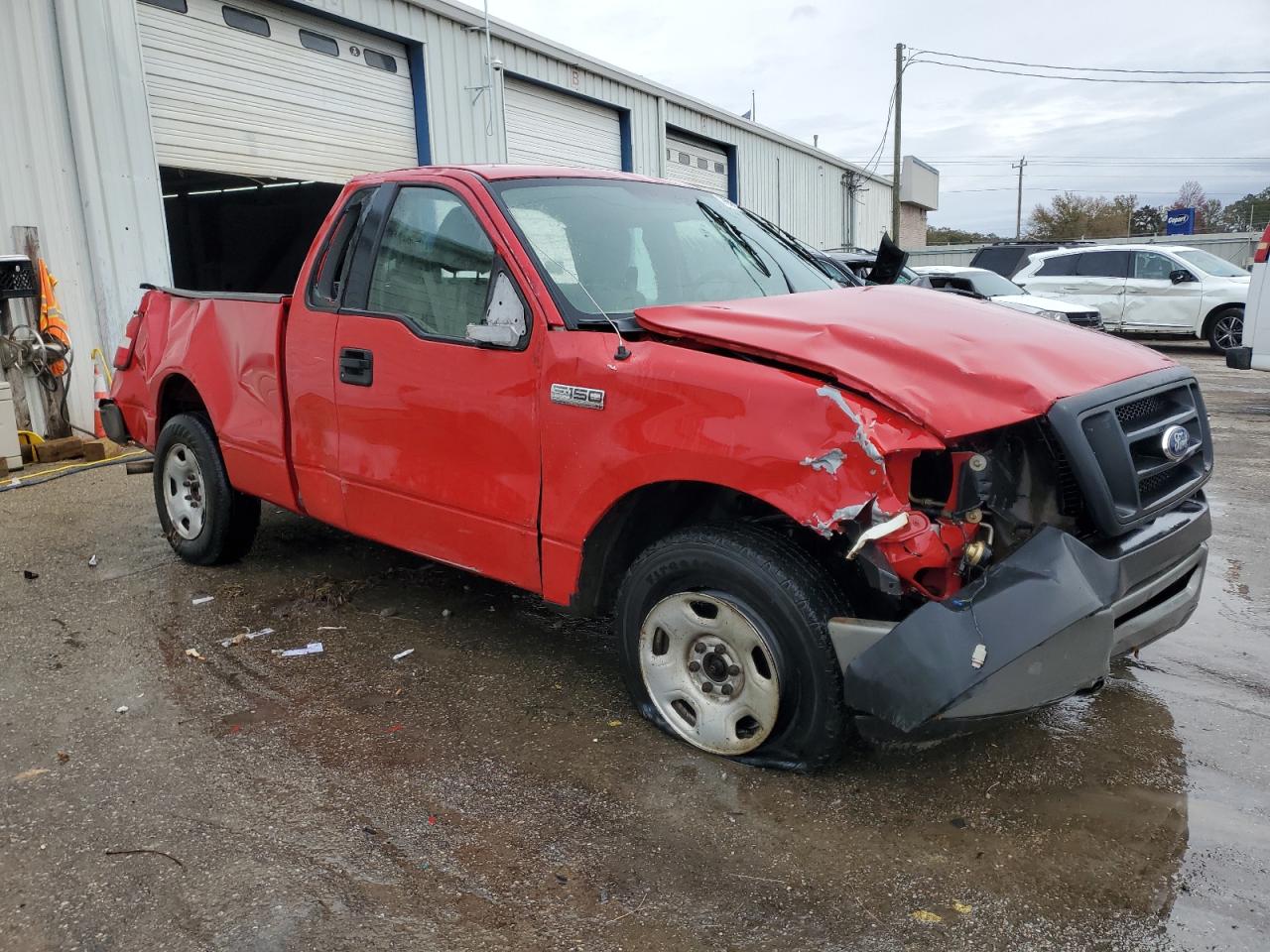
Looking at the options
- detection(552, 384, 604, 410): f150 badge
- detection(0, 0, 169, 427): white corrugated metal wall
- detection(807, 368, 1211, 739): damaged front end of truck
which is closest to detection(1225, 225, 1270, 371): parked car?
detection(807, 368, 1211, 739): damaged front end of truck

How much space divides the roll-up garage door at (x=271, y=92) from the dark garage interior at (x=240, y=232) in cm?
225

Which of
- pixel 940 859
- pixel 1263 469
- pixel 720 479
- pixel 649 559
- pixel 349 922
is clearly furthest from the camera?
pixel 1263 469

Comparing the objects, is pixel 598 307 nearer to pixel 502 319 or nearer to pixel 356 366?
pixel 502 319

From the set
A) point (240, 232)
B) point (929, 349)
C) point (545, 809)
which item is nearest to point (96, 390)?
point (240, 232)

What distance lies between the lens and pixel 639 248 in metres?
3.77

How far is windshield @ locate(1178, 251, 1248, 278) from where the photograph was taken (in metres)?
15.3

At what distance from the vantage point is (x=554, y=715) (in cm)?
354

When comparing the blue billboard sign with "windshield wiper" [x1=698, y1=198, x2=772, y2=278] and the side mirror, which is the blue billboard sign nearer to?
"windshield wiper" [x1=698, y1=198, x2=772, y2=278]

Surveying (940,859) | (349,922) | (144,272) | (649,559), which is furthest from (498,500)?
(144,272)

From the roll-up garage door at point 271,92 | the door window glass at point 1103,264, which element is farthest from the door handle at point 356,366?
the door window glass at point 1103,264

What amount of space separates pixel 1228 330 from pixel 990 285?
4.09m

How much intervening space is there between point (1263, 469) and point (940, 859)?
244 inches

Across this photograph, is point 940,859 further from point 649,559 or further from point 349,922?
point 349,922

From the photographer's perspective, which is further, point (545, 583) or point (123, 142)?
point (123, 142)
